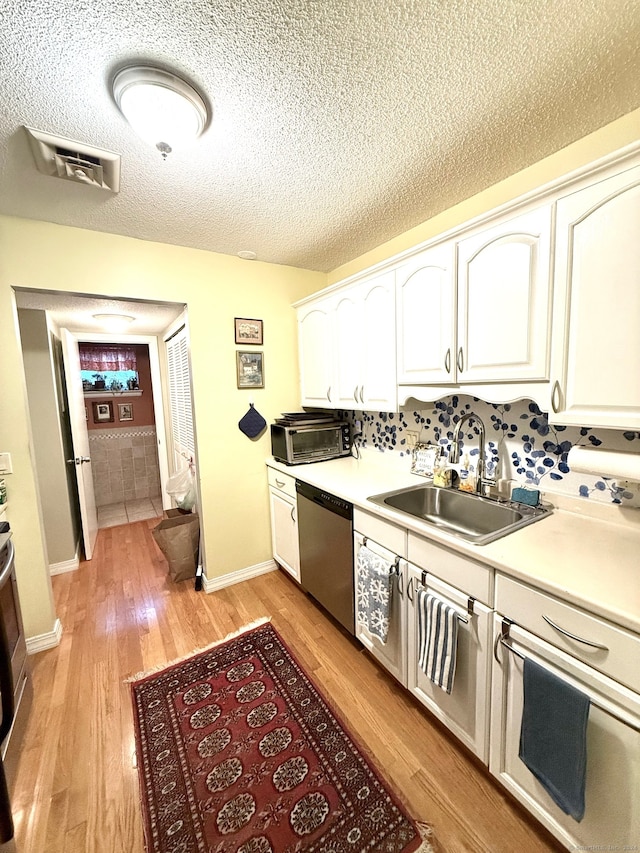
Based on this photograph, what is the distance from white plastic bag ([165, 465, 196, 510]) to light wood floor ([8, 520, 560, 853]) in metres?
0.66

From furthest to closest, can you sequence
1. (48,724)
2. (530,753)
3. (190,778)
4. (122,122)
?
(48,724), (190,778), (122,122), (530,753)

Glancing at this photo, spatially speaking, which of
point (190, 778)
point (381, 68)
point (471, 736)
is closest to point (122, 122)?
point (381, 68)

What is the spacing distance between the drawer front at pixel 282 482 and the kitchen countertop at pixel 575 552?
0.67m

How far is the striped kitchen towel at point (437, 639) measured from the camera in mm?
1297

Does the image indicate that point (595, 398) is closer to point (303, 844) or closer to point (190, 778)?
point (303, 844)

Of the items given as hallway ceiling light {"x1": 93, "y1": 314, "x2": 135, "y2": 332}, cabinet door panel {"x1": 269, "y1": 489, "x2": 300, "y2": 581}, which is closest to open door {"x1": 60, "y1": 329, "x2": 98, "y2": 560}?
hallway ceiling light {"x1": 93, "y1": 314, "x2": 135, "y2": 332}

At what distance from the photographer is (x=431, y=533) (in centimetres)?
136

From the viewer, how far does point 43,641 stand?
205 centimetres

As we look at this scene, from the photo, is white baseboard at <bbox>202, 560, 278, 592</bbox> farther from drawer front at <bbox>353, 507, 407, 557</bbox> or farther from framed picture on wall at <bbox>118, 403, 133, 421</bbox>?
framed picture on wall at <bbox>118, 403, 133, 421</bbox>

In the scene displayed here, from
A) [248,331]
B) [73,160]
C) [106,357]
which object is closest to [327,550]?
[248,331]

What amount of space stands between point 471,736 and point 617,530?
0.95 metres

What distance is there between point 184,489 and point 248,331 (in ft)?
5.15

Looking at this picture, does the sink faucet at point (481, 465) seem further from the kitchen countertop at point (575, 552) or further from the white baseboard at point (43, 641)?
the white baseboard at point (43, 641)

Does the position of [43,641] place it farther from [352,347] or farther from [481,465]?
[481,465]
